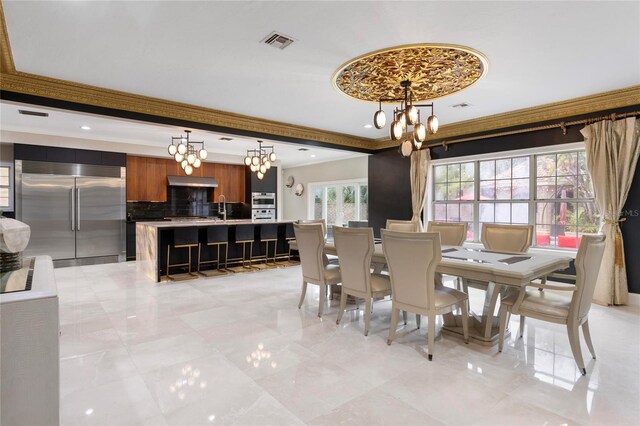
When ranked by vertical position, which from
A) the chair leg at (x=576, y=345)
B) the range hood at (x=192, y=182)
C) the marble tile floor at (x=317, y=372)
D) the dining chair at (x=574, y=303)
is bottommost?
the marble tile floor at (x=317, y=372)

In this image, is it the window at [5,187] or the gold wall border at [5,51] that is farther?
the window at [5,187]

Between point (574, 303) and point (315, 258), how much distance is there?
2270mm

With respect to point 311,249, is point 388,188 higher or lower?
higher

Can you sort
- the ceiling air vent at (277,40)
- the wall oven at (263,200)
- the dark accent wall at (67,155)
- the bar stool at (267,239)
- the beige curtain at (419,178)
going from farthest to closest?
the wall oven at (263,200) < the bar stool at (267,239) < the beige curtain at (419,178) < the dark accent wall at (67,155) < the ceiling air vent at (277,40)

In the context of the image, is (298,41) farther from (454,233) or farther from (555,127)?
(555,127)

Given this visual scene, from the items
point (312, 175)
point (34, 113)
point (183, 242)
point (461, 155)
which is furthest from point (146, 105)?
point (312, 175)

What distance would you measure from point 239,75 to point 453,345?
3500mm

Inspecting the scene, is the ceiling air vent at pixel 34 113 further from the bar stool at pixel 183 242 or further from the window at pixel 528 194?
the window at pixel 528 194

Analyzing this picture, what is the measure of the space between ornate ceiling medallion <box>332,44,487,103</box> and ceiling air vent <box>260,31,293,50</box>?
0.69m

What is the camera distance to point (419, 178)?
21.5 ft

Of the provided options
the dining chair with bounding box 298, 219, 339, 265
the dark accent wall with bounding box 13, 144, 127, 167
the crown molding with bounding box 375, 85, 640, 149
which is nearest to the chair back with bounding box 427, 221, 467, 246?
the dining chair with bounding box 298, 219, 339, 265

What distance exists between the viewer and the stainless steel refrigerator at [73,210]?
643 cm

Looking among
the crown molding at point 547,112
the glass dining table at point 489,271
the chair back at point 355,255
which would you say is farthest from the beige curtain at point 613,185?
the chair back at point 355,255

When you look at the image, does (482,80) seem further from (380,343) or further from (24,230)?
(24,230)
